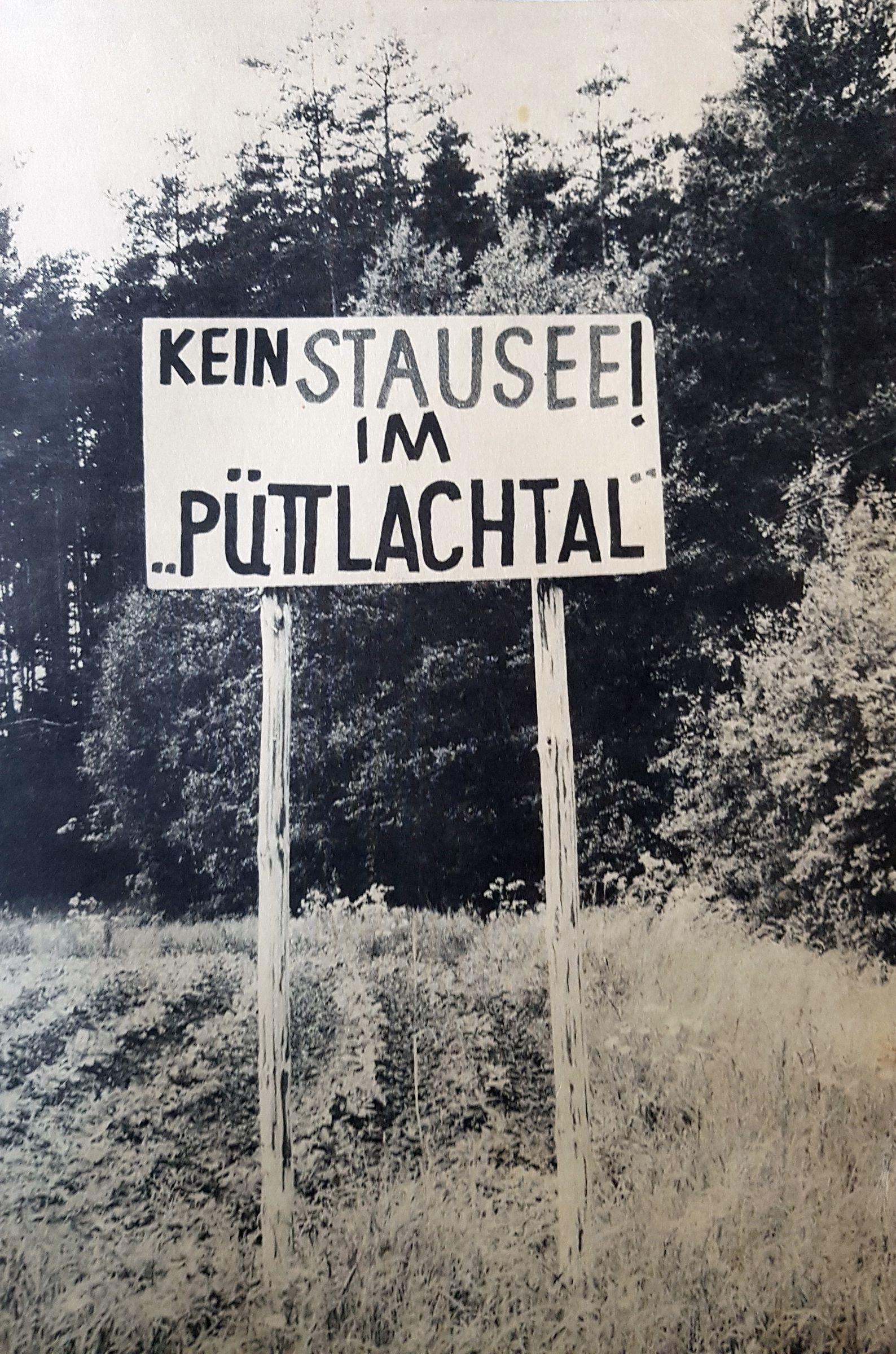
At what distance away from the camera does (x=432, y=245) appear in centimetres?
160

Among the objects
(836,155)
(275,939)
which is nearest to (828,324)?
(836,155)

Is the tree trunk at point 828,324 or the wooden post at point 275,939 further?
the tree trunk at point 828,324

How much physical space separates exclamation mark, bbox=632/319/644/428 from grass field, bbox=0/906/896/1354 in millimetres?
931

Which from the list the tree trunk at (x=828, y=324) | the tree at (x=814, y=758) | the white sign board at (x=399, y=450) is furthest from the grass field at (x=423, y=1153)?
the tree trunk at (x=828, y=324)

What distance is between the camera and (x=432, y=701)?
1596 millimetres

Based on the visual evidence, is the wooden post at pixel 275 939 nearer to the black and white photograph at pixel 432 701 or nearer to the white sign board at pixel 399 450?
the black and white photograph at pixel 432 701

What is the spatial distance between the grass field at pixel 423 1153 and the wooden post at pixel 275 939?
0.03 metres

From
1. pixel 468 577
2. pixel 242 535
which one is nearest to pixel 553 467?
pixel 468 577

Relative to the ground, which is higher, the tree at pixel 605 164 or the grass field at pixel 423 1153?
the tree at pixel 605 164

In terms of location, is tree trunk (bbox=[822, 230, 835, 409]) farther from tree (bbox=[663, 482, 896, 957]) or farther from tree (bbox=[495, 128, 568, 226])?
tree (bbox=[495, 128, 568, 226])

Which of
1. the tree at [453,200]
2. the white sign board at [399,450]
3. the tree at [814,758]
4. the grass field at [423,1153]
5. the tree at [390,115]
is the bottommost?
the grass field at [423,1153]

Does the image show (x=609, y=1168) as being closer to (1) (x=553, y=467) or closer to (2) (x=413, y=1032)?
(2) (x=413, y=1032)

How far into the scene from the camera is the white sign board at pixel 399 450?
1576mm

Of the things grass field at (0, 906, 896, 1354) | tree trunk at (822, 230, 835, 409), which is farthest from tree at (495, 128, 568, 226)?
grass field at (0, 906, 896, 1354)
